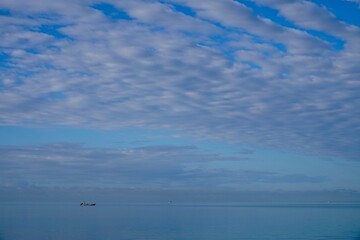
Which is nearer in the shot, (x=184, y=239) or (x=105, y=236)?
(x=184, y=239)

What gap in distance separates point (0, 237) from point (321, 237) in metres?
51.9

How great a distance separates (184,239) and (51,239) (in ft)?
68.0

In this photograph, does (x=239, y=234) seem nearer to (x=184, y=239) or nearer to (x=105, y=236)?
(x=184, y=239)

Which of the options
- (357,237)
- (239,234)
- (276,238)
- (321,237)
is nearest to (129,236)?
(239,234)

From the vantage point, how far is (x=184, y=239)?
69125mm

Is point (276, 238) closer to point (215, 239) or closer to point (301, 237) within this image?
point (301, 237)

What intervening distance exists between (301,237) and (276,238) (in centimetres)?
481

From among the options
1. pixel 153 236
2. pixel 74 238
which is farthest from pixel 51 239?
pixel 153 236

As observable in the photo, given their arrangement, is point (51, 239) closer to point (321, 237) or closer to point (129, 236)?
A: point (129, 236)

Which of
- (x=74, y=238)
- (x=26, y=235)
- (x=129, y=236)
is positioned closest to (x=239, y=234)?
(x=129, y=236)

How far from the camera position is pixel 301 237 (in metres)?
71.5

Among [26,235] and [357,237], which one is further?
[26,235]

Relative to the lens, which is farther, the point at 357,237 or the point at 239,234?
the point at 239,234

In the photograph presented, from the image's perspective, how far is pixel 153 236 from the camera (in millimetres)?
72562
